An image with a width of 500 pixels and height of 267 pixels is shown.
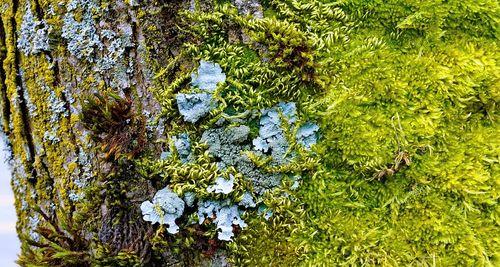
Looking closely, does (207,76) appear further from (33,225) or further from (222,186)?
(33,225)

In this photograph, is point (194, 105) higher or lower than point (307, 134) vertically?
higher

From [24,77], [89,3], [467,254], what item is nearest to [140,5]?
[89,3]

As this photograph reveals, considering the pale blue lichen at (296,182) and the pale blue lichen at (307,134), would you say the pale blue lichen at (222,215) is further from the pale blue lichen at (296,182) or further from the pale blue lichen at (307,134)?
the pale blue lichen at (307,134)

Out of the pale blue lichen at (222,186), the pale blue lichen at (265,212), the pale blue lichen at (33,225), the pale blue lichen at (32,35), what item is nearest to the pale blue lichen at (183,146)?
the pale blue lichen at (222,186)

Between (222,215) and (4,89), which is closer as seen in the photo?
(222,215)

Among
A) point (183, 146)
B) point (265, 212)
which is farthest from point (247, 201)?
point (183, 146)

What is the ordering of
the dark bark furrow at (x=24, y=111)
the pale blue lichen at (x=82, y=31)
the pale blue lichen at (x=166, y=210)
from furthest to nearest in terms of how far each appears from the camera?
1. the dark bark furrow at (x=24, y=111)
2. the pale blue lichen at (x=82, y=31)
3. the pale blue lichen at (x=166, y=210)

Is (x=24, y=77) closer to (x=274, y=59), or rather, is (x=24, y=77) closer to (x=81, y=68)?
(x=81, y=68)

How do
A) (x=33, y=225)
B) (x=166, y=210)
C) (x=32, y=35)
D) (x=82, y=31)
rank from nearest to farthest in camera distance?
(x=166, y=210), (x=82, y=31), (x=32, y=35), (x=33, y=225)
